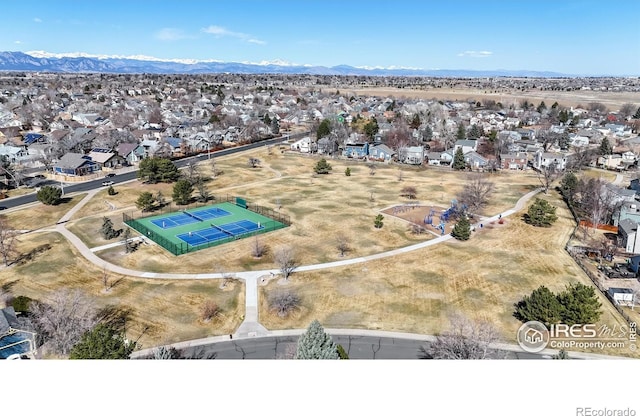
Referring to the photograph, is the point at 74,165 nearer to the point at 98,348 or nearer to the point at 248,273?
the point at 248,273

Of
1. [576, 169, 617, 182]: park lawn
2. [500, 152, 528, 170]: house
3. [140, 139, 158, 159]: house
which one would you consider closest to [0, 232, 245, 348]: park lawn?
[140, 139, 158, 159]: house

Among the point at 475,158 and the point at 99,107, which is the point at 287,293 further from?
the point at 99,107

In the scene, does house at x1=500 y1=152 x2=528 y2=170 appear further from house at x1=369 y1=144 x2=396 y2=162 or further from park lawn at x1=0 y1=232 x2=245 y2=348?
park lawn at x1=0 y1=232 x2=245 y2=348

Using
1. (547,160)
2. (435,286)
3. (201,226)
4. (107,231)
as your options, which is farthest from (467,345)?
(547,160)

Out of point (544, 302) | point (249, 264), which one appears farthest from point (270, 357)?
point (544, 302)

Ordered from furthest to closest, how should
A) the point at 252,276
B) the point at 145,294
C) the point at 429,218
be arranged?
the point at 429,218
the point at 252,276
the point at 145,294

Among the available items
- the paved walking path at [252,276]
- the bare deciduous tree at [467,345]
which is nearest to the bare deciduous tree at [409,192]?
the paved walking path at [252,276]
